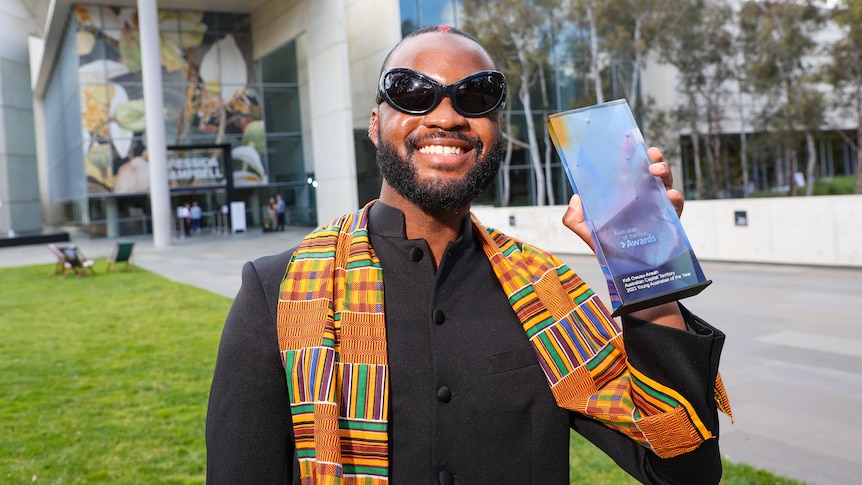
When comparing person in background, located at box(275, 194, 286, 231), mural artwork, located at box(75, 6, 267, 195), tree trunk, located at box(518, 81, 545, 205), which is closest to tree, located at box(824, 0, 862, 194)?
tree trunk, located at box(518, 81, 545, 205)

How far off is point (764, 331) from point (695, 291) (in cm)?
719

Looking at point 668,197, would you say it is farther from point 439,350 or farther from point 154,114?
point 154,114

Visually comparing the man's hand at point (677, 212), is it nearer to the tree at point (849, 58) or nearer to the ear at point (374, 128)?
the ear at point (374, 128)

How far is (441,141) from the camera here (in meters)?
1.67

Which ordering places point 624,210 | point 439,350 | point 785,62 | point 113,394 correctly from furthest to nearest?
point 785,62, point 113,394, point 439,350, point 624,210

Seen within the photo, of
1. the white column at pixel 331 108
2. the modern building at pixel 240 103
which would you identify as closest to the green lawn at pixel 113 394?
the white column at pixel 331 108

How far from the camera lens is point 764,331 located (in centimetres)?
774

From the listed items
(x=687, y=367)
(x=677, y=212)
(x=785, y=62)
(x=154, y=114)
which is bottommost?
(x=687, y=367)

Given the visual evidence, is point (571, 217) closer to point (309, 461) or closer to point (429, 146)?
point (429, 146)

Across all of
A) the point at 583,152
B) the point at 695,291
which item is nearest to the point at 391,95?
the point at 583,152

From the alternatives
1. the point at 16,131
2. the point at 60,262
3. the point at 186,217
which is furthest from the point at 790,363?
the point at 16,131

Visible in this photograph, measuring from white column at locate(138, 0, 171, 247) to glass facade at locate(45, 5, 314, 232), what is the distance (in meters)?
5.43

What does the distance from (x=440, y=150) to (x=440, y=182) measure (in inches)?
3.0

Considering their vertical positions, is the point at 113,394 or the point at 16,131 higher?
the point at 16,131
